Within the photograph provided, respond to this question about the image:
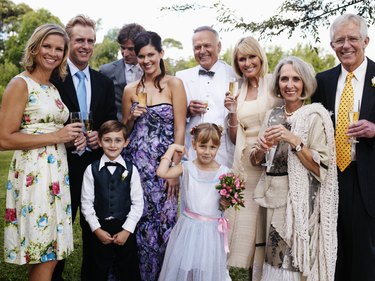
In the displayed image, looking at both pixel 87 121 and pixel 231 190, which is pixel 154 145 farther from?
pixel 231 190

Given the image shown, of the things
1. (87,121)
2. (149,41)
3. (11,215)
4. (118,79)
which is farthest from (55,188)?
(118,79)

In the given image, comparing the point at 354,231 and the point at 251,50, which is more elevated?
the point at 251,50

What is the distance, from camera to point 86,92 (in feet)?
16.7

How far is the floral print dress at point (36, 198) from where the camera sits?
4.03 m

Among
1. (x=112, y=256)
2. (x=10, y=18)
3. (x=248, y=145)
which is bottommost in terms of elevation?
(x=112, y=256)

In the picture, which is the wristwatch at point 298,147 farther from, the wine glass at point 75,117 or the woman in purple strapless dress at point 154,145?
the wine glass at point 75,117

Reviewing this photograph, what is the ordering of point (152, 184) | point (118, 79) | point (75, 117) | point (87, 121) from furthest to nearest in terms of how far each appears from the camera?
point (118, 79) → point (152, 184) → point (87, 121) → point (75, 117)

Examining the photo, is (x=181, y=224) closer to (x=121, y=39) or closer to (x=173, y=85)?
(x=173, y=85)

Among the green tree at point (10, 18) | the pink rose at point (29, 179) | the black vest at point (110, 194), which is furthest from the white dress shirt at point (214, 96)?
the green tree at point (10, 18)

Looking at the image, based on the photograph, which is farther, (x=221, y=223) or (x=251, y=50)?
(x=251, y=50)

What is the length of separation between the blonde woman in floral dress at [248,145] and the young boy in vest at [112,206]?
1.10 meters

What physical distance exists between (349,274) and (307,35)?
320 cm

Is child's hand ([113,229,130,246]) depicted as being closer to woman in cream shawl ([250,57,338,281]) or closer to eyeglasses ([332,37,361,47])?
woman in cream shawl ([250,57,338,281])

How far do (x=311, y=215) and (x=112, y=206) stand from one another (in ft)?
6.51
